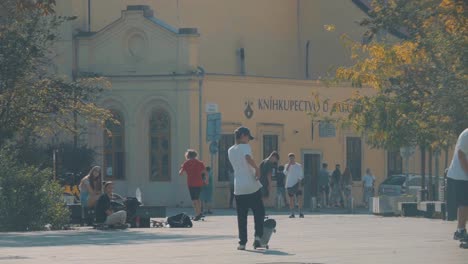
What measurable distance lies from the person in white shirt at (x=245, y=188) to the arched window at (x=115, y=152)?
33.4 m

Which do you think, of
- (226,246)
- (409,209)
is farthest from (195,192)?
(226,246)

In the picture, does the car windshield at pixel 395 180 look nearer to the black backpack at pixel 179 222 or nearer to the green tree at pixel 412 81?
the green tree at pixel 412 81

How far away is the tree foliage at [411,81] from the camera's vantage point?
35156 mm

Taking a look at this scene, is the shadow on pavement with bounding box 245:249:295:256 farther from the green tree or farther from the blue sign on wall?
the blue sign on wall

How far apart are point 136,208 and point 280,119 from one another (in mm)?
27433

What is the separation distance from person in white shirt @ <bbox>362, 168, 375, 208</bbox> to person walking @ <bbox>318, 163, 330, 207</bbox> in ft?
7.71

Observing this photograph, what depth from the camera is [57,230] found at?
90.3ft

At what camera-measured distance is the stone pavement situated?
17.9m

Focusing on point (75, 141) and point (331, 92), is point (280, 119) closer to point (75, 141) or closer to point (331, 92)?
point (331, 92)

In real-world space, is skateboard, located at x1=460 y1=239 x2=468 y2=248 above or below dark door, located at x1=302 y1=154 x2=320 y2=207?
below

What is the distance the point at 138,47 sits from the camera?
53312mm

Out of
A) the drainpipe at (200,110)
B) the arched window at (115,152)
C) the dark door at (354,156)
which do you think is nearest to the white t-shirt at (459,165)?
the drainpipe at (200,110)

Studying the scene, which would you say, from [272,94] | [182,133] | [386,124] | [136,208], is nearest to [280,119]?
[272,94]

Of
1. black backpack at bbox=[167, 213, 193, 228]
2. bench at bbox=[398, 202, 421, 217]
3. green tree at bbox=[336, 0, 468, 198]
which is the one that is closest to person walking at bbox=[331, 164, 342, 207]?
green tree at bbox=[336, 0, 468, 198]
